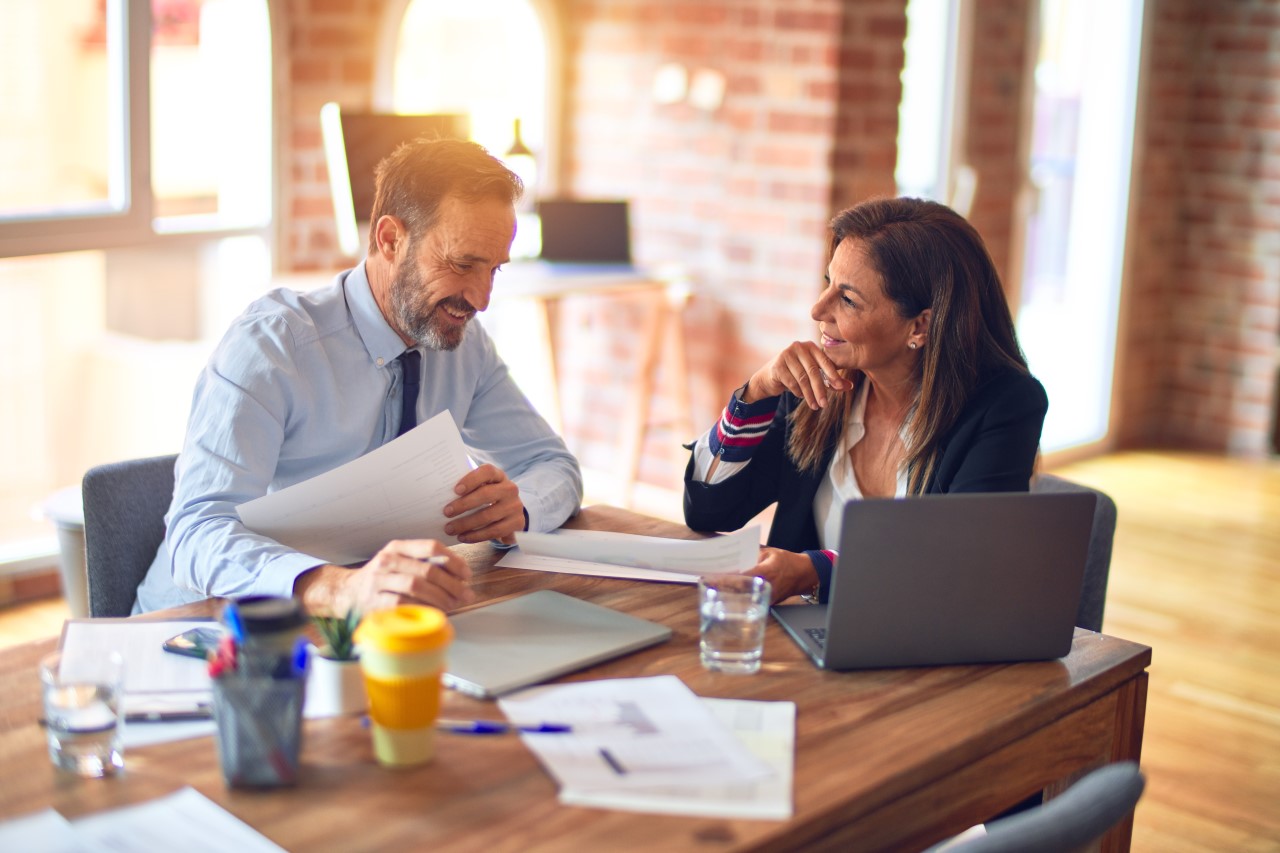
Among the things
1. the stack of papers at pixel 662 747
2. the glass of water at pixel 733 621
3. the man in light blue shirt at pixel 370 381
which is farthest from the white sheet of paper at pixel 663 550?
the stack of papers at pixel 662 747

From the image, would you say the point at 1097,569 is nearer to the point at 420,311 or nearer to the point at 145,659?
the point at 420,311

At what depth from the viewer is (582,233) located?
13.6ft

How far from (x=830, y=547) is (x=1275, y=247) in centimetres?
415

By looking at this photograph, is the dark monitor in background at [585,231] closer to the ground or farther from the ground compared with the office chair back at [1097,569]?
farther from the ground

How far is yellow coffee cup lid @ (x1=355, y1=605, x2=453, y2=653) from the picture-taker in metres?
1.20

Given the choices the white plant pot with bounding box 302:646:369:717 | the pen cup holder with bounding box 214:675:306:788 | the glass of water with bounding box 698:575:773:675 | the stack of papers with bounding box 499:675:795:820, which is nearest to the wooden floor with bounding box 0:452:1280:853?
the glass of water with bounding box 698:575:773:675

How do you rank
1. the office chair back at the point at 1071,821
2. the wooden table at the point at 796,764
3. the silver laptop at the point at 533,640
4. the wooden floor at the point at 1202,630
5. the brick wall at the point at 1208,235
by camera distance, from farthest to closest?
the brick wall at the point at 1208,235 → the wooden floor at the point at 1202,630 → the silver laptop at the point at 533,640 → the wooden table at the point at 796,764 → the office chair back at the point at 1071,821

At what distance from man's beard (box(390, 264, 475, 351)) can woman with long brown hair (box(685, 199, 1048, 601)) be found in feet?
1.42

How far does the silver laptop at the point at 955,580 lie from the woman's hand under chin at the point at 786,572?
162mm

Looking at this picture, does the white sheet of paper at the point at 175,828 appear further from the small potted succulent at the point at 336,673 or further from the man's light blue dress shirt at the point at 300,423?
the man's light blue dress shirt at the point at 300,423

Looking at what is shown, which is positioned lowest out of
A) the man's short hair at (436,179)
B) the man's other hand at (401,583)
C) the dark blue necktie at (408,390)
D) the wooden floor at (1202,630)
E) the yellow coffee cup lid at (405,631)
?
the wooden floor at (1202,630)

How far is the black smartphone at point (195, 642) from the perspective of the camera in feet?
4.71

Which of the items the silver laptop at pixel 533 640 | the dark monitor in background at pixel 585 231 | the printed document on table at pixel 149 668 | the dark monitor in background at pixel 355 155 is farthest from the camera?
the dark monitor in background at pixel 585 231

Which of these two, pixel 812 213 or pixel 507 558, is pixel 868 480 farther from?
pixel 812 213
